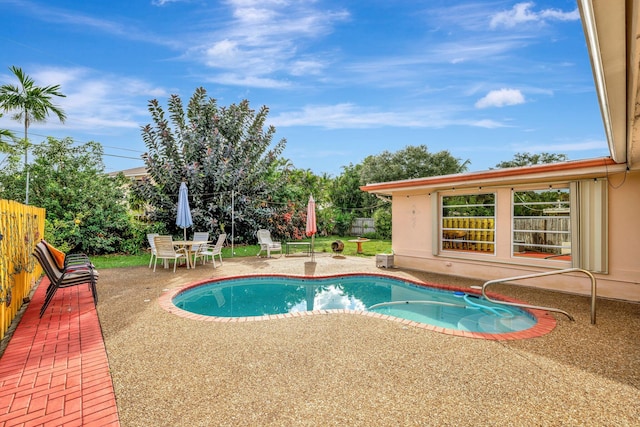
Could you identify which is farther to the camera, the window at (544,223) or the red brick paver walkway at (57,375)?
the window at (544,223)

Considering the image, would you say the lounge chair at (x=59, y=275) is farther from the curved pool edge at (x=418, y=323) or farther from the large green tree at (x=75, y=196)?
the large green tree at (x=75, y=196)

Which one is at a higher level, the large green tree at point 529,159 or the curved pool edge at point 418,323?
the large green tree at point 529,159

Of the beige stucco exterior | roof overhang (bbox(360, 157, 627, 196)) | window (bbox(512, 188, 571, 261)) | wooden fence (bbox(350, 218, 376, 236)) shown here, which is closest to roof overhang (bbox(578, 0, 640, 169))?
roof overhang (bbox(360, 157, 627, 196))

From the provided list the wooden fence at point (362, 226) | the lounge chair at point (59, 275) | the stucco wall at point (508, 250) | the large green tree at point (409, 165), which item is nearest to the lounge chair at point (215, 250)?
the lounge chair at point (59, 275)

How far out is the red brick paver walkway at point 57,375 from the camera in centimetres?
267

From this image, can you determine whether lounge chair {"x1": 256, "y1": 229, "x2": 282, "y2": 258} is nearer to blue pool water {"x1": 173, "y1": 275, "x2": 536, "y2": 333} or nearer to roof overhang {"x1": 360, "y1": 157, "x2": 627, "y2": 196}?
blue pool water {"x1": 173, "y1": 275, "x2": 536, "y2": 333}

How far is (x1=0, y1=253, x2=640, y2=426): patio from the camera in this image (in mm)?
2688

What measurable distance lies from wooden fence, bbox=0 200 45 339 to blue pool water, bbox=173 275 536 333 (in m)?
2.49

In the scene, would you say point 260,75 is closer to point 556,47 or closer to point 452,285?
point 556,47

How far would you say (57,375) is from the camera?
3.34 m

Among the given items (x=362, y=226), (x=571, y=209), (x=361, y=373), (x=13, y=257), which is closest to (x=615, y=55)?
(x=361, y=373)

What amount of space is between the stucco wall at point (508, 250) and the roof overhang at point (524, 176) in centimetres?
37

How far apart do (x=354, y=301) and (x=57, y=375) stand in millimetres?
5279

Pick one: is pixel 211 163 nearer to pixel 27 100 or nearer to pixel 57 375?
pixel 27 100
